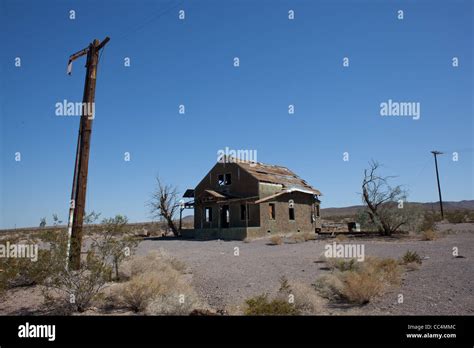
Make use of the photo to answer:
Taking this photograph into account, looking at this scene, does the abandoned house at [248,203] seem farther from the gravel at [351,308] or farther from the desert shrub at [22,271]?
the desert shrub at [22,271]

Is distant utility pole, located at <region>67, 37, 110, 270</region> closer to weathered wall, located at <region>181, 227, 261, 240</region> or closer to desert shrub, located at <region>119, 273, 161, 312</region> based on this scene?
desert shrub, located at <region>119, 273, 161, 312</region>

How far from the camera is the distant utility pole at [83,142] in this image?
31.6 ft

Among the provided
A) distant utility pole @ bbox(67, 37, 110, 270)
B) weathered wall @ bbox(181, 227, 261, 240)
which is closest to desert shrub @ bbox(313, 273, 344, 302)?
distant utility pole @ bbox(67, 37, 110, 270)

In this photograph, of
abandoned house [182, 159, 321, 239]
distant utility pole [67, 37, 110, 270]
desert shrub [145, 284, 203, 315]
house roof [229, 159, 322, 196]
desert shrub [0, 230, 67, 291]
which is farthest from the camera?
house roof [229, 159, 322, 196]

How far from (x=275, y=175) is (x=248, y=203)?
5773 millimetres

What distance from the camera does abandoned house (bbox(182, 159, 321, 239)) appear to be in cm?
2694

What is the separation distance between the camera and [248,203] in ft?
89.1

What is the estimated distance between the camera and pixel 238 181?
28.9m

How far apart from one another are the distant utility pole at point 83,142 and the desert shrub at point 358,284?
19.2ft

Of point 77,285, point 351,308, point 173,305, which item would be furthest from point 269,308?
point 77,285

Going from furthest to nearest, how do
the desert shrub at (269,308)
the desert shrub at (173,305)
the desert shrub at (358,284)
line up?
the desert shrub at (358,284)
the desert shrub at (173,305)
the desert shrub at (269,308)

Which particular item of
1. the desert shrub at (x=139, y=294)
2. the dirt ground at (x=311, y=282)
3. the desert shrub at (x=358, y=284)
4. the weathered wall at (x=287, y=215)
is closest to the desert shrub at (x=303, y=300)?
the dirt ground at (x=311, y=282)
